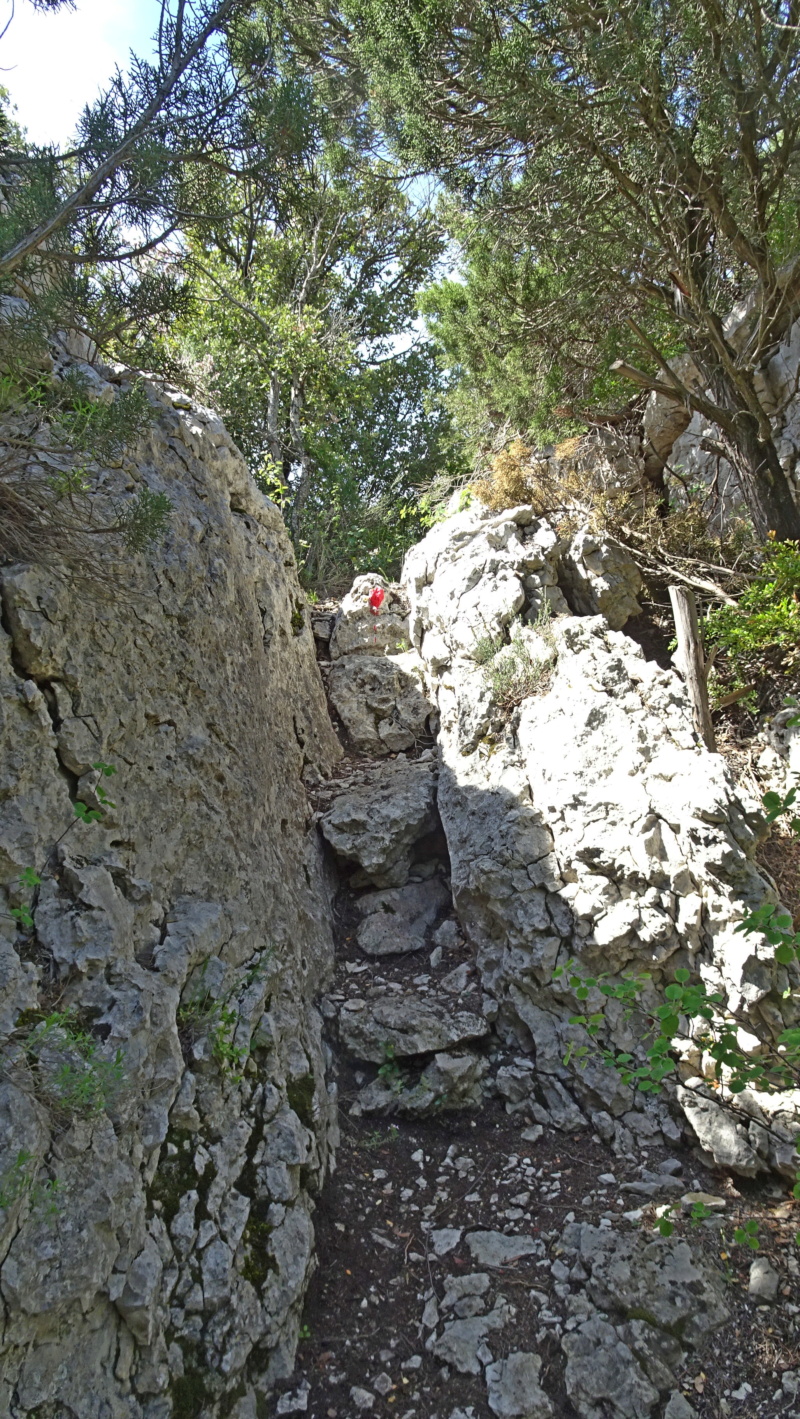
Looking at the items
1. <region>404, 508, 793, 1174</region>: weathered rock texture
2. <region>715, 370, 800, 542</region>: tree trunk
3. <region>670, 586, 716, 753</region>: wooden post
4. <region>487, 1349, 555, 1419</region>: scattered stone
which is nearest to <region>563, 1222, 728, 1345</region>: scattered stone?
<region>487, 1349, 555, 1419</region>: scattered stone

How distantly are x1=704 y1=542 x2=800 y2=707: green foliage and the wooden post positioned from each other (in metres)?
0.28

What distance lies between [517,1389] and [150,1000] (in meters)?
2.06

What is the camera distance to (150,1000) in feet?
11.0

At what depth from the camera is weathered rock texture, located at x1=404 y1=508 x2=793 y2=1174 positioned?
4.46 m

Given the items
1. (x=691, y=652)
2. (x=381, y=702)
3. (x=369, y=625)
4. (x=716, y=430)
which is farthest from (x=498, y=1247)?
(x=716, y=430)

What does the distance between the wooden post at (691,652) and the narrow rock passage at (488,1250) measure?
262 cm

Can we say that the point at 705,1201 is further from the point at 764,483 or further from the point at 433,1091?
the point at 764,483

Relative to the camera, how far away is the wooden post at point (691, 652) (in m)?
6.34

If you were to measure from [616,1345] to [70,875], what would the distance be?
2855mm

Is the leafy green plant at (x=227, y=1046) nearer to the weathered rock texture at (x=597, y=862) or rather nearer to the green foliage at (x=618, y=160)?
the weathered rock texture at (x=597, y=862)

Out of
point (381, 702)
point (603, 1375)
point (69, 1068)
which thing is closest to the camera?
point (69, 1068)

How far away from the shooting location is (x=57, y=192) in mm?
3314

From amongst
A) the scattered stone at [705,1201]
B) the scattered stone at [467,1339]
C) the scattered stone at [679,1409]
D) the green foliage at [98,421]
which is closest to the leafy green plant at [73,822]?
the green foliage at [98,421]

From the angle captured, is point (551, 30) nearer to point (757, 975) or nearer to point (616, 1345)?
point (757, 975)
